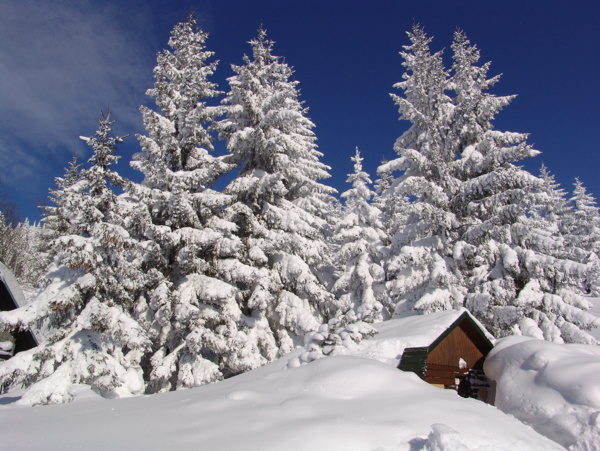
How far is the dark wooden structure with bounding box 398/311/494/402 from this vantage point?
41.7ft

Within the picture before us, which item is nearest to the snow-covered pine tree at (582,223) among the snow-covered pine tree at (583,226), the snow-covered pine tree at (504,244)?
the snow-covered pine tree at (583,226)

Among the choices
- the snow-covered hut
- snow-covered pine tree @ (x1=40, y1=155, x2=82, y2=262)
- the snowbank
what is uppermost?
snow-covered pine tree @ (x1=40, y1=155, x2=82, y2=262)

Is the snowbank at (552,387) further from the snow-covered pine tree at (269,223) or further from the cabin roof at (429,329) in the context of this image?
the snow-covered pine tree at (269,223)

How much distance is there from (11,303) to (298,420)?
1543 cm

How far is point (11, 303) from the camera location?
1628 centimetres

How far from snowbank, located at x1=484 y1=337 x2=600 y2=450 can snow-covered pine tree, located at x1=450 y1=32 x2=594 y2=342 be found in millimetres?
3222

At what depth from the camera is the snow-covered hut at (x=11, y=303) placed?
15184 mm

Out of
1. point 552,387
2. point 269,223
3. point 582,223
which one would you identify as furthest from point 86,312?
point 582,223

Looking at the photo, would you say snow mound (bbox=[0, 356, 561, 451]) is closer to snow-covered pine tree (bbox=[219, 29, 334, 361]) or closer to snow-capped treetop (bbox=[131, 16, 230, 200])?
snow-covered pine tree (bbox=[219, 29, 334, 361])

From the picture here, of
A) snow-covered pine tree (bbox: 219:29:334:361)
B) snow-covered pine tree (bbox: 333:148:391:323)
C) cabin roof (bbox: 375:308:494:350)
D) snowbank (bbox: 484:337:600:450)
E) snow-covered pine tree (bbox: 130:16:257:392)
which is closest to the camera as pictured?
snowbank (bbox: 484:337:600:450)

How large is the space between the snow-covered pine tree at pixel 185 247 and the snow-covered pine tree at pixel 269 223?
3.83 ft

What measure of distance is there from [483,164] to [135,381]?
17.4 m

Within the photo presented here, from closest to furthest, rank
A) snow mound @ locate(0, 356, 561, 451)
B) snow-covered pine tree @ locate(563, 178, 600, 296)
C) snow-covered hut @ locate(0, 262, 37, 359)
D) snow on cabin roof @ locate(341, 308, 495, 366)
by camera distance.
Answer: snow mound @ locate(0, 356, 561, 451) → snow on cabin roof @ locate(341, 308, 495, 366) → snow-covered hut @ locate(0, 262, 37, 359) → snow-covered pine tree @ locate(563, 178, 600, 296)

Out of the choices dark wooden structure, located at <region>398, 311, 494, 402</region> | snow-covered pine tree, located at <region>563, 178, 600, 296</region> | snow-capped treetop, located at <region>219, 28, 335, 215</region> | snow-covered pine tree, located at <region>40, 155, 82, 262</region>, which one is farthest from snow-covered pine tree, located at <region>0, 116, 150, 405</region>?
snow-covered pine tree, located at <region>563, 178, 600, 296</region>
